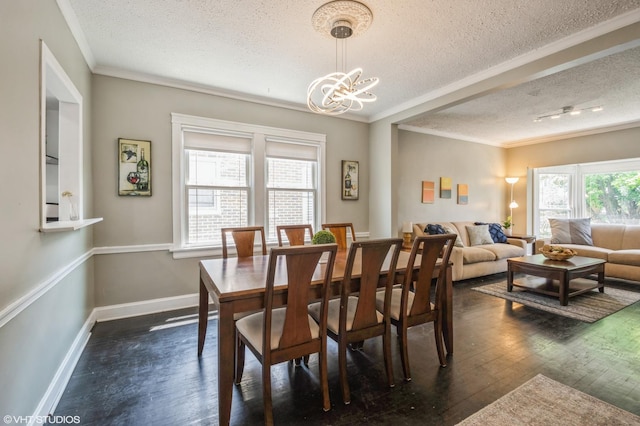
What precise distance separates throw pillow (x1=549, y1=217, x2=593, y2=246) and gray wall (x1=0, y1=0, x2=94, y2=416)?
7189mm

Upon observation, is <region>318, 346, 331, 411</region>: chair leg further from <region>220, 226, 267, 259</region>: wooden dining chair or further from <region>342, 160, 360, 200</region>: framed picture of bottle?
<region>342, 160, 360, 200</region>: framed picture of bottle

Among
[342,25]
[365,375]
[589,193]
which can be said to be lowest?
[365,375]

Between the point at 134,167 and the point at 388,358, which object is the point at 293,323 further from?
the point at 134,167

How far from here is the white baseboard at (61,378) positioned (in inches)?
66.5

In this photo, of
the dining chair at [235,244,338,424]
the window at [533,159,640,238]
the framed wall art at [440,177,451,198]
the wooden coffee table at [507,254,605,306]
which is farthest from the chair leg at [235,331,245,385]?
the window at [533,159,640,238]

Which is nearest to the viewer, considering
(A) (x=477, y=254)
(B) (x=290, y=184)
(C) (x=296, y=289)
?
(C) (x=296, y=289)

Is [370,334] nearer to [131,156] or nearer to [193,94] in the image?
[131,156]

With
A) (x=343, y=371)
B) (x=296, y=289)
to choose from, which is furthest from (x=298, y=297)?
(x=343, y=371)

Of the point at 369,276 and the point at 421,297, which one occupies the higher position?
the point at 369,276

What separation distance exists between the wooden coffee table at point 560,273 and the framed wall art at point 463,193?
208 cm

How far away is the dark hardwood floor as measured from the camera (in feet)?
5.82

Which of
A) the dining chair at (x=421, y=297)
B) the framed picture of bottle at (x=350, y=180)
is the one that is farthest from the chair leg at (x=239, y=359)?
the framed picture of bottle at (x=350, y=180)

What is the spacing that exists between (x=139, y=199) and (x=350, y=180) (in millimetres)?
3028

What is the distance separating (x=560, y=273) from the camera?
360 cm
